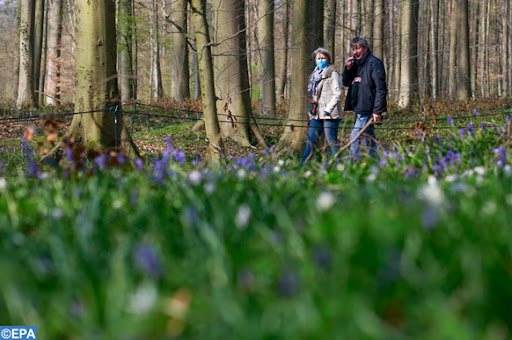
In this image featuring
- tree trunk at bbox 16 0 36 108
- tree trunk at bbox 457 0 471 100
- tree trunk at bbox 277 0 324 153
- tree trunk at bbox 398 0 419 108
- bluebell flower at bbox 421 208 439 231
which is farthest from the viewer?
tree trunk at bbox 457 0 471 100

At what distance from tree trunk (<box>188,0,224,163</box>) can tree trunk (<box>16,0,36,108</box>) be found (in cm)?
1213

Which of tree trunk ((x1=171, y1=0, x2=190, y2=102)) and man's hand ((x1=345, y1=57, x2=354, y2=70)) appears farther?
tree trunk ((x1=171, y1=0, x2=190, y2=102))

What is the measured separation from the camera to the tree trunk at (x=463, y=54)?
65.4 feet

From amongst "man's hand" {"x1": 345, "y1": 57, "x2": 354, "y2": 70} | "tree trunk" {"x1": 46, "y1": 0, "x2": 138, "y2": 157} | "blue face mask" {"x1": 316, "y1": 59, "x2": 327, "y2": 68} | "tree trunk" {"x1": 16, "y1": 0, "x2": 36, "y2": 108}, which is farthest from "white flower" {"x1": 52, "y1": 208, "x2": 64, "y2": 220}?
"tree trunk" {"x1": 16, "y1": 0, "x2": 36, "y2": 108}

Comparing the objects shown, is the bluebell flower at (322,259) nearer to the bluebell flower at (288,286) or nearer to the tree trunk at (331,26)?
the bluebell flower at (288,286)

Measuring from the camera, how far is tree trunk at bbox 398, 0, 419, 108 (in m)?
17.8

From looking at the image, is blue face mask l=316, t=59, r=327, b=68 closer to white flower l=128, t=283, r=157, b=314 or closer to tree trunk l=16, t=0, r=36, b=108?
white flower l=128, t=283, r=157, b=314

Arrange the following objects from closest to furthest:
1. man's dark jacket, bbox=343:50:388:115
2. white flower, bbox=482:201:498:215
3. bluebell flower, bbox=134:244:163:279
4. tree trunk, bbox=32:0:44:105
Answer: bluebell flower, bbox=134:244:163:279
white flower, bbox=482:201:498:215
man's dark jacket, bbox=343:50:388:115
tree trunk, bbox=32:0:44:105

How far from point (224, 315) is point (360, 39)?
6170 mm

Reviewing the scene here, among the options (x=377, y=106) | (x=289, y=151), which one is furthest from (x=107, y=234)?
(x=289, y=151)

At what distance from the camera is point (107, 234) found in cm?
243

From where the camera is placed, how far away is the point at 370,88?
6977mm

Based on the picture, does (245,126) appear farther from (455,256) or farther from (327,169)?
(455,256)

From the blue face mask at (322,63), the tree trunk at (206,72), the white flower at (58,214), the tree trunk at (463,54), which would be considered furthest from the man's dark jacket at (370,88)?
the tree trunk at (463,54)
